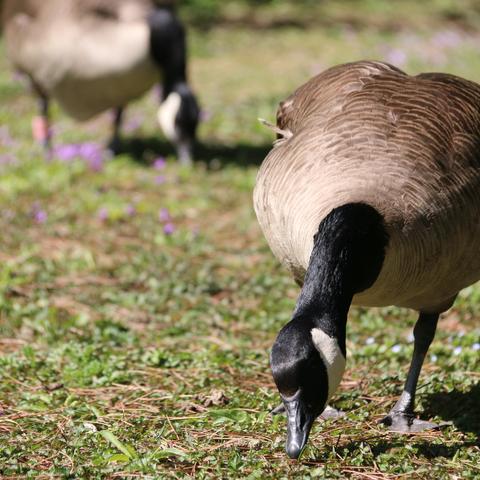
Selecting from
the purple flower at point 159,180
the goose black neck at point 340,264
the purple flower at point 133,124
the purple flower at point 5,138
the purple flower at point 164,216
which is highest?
the goose black neck at point 340,264

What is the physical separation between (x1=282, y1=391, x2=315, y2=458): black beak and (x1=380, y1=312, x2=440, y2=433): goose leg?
963 mm

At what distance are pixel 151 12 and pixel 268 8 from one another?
972 cm

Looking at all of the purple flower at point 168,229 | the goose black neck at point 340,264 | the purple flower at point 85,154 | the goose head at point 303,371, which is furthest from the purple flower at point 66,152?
the goose head at point 303,371

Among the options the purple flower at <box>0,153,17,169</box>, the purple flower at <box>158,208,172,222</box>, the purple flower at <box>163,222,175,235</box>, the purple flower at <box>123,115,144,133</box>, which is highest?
the purple flower at <box>163,222,175,235</box>

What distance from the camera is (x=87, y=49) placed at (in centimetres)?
945

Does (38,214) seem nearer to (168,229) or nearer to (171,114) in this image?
(168,229)

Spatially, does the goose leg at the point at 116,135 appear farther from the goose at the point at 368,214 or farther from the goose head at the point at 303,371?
the goose head at the point at 303,371

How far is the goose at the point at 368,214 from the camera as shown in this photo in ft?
11.4

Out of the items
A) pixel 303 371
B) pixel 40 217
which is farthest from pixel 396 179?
pixel 40 217

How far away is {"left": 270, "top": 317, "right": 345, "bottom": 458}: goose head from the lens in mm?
3348

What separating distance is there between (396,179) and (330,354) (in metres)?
0.94

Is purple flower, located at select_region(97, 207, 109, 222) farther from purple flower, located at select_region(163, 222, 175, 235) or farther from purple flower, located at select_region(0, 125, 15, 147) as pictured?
purple flower, located at select_region(0, 125, 15, 147)

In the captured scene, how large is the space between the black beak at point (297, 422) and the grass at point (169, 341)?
36 centimetres

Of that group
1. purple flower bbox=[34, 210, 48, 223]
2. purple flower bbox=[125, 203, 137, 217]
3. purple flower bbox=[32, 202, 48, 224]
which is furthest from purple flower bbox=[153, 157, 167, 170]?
purple flower bbox=[34, 210, 48, 223]
